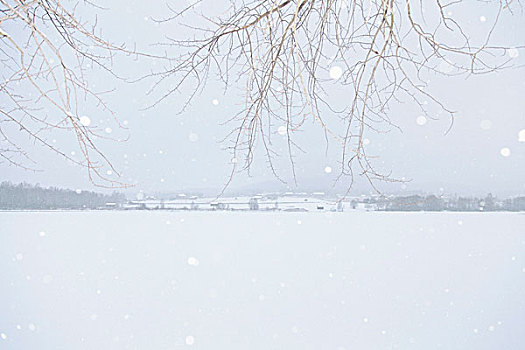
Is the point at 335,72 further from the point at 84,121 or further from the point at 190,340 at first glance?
the point at 190,340

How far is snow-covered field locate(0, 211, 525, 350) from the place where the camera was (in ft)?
20.7

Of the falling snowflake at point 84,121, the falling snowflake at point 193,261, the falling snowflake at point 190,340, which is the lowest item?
the falling snowflake at point 190,340

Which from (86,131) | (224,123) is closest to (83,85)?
(86,131)

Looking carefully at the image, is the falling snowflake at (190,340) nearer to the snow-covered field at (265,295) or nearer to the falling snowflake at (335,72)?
the snow-covered field at (265,295)

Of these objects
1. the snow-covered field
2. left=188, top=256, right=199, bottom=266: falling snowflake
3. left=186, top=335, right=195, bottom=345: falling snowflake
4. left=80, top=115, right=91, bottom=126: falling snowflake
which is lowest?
left=186, top=335, right=195, bottom=345: falling snowflake

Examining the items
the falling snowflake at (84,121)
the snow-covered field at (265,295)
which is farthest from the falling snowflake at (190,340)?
the falling snowflake at (84,121)

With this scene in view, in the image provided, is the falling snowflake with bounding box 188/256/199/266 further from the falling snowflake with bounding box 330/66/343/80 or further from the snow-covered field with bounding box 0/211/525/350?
the falling snowflake with bounding box 330/66/343/80

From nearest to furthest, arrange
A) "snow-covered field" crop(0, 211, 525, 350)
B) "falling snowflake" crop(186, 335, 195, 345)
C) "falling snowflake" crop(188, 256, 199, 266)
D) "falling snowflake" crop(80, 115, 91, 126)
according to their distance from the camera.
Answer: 1. "falling snowflake" crop(80, 115, 91, 126)
2. "falling snowflake" crop(186, 335, 195, 345)
3. "snow-covered field" crop(0, 211, 525, 350)
4. "falling snowflake" crop(188, 256, 199, 266)

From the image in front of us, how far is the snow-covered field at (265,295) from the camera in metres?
6.30

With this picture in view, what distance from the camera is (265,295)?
8.31 m

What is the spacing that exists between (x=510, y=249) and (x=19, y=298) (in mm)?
12501

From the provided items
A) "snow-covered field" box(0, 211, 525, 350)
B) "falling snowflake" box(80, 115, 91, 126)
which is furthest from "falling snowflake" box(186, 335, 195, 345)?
"falling snowflake" box(80, 115, 91, 126)

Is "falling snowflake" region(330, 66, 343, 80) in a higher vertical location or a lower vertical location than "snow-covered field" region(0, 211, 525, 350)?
higher

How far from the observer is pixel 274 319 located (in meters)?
6.89
